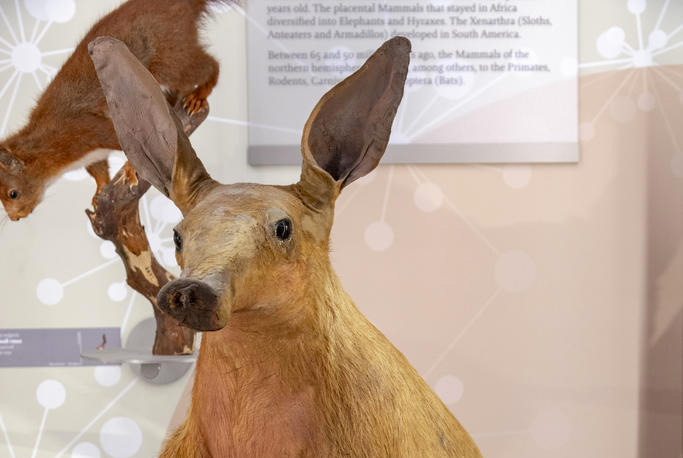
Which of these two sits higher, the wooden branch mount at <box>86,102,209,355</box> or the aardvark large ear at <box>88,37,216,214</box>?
the aardvark large ear at <box>88,37,216,214</box>

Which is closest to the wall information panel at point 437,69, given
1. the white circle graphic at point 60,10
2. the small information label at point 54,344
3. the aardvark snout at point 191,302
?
the white circle graphic at point 60,10

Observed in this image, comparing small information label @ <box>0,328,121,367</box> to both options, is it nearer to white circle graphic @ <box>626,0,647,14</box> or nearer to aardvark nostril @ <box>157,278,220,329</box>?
aardvark nostril @ <box>157,278,220,329</box>

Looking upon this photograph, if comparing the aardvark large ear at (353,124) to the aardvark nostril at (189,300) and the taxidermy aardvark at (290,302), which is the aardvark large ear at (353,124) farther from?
the aardvark nostril at (189,300)

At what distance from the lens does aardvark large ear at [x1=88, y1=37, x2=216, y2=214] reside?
0.71 metres

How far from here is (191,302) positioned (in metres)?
0.50

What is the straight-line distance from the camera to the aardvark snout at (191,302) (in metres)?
0.49

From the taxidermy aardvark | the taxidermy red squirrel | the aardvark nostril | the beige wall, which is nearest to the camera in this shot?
the aardvark nostril

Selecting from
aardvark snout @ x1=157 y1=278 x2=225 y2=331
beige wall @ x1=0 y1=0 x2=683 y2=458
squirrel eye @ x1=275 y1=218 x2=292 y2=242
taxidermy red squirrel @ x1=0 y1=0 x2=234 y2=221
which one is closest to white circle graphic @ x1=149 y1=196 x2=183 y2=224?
beige wall @ x1=0 y1=0 x2=683 y2=458

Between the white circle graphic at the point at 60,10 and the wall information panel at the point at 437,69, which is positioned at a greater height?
the white circle graphic at the point at 60,10

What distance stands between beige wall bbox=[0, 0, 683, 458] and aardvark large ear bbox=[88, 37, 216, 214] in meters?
0.47

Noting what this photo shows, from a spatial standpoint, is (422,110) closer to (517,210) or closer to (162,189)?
(517,210)

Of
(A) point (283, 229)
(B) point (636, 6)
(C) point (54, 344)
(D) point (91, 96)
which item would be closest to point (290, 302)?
(A) point (283, 229)

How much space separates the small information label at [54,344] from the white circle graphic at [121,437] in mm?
122

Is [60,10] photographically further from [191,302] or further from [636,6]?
[636,6]
